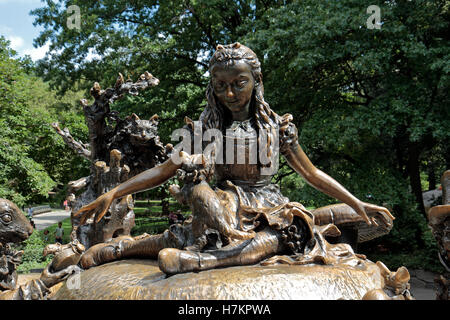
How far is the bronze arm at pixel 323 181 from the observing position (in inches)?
133

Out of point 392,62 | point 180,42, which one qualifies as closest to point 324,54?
point 392,62

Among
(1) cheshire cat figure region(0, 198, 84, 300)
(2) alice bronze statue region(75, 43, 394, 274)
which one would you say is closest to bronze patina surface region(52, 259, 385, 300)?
(2) alice bronze statue region(75, 43, 394, 274)

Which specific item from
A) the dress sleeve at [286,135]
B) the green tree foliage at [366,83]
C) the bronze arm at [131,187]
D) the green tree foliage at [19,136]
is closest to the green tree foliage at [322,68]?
the green tree foliage at [366,83]

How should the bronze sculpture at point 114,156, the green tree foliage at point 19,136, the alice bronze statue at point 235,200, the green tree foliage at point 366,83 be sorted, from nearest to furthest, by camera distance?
the alice bronze statue at point 235,200, the bronze sculpture at point 114,156, the green tree foliage at point 366,83, the green tree foliage at point 19,136

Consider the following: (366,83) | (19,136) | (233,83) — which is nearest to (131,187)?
(233,83)

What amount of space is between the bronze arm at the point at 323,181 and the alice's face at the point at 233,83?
0.60 metres

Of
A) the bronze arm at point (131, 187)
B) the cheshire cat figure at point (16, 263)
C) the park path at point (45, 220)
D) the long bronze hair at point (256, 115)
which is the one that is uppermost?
the long bronze hair at point (256, 115)

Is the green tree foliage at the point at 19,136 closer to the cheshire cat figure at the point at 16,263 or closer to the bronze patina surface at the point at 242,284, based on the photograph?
the cheshire cat figure at the point at 16,263

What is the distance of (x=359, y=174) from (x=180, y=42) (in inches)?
291

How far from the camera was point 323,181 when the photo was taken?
3.59 meters

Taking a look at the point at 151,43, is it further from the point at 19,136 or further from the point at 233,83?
the point at 233,83

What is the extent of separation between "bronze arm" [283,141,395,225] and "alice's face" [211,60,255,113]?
1.96 ft

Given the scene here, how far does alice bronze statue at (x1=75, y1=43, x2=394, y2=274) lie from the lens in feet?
9.46

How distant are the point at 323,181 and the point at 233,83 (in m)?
1.10
